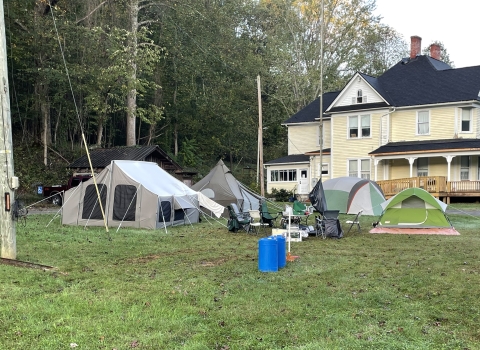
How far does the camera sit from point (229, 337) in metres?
4.73

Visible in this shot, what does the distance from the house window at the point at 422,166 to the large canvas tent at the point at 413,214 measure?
12384 mm

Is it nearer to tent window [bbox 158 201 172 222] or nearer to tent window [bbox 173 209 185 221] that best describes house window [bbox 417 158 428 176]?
tent window [bbox 173 209 185 221]

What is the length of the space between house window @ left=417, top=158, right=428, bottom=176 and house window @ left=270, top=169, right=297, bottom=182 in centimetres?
806

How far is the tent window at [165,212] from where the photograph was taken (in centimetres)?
1447

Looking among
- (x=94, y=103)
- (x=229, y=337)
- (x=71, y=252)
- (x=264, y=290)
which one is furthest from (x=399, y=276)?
(x=94, y=103)

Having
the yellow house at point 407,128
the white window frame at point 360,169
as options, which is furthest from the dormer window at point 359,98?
the white window frame at point 360,169

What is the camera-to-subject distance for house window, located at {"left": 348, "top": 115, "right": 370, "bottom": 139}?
27.1m

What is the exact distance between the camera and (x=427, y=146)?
24594 millimetres

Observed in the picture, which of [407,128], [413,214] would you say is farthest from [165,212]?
[407,128]

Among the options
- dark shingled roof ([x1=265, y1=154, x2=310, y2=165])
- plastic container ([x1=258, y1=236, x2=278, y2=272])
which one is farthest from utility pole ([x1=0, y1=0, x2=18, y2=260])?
dark shingled roof ([x1=265, y1=154, x2=310, y2=165])

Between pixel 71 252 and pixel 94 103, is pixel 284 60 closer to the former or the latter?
pixel 94 103

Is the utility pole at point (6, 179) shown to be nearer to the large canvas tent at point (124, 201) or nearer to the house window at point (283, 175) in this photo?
the large canvas tent at point (124, 201)

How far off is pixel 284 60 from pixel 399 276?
30591mm

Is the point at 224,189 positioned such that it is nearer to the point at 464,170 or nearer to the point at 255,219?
the point at 255,219
